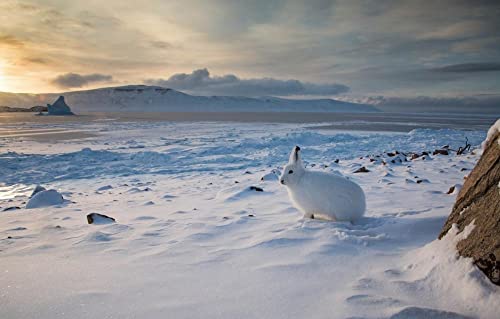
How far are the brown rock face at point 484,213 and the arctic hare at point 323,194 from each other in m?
1.20

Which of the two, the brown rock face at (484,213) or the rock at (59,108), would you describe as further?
the rock at (59,108)

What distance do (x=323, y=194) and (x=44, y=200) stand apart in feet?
18.2

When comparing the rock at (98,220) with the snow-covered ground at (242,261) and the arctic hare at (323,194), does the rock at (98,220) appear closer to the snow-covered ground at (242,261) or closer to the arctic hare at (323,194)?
the snow-covered ground at (242,261)

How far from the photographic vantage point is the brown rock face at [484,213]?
184 centimetres

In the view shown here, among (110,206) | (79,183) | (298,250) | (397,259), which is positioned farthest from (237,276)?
(79,183)

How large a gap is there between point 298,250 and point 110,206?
4.70 metres

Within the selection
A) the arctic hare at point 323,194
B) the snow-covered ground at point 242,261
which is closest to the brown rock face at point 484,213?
the snow-covered ground at point 242,261

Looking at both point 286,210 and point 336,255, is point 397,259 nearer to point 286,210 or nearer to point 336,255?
point 336,255

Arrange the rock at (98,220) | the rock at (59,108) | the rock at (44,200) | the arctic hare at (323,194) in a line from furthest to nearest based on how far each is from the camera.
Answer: the rock at (59,108)
the rock at (44,200)
the rock at (98,220)
the arctic hare at (323,194)

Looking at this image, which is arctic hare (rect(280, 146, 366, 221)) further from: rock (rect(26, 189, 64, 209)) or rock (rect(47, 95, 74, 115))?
rock (rect(47, 95, 74, 115))

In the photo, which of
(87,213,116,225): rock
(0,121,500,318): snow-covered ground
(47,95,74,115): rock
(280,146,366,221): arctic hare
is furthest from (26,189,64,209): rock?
(47,95,74,115): rock

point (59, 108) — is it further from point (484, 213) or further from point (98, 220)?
point (484, 213)

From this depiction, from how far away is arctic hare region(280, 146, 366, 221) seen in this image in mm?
3631

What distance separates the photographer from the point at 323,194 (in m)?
3.72
